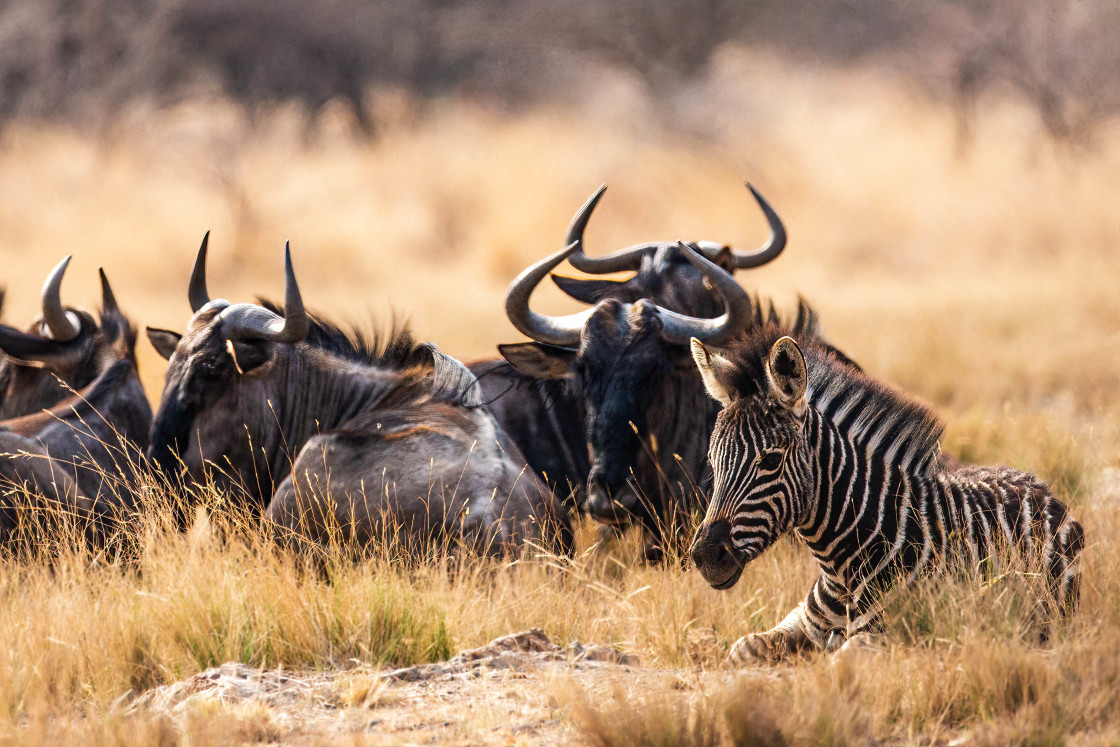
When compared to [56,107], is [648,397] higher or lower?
lower

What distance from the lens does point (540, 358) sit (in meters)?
5.98

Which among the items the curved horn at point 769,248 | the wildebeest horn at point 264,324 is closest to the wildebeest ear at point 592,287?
the curved horn at point 769,248

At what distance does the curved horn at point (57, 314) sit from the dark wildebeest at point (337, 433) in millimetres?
515

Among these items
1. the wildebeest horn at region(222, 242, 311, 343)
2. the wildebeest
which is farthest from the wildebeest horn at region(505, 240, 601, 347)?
the wildebeest horn at region(222, 242, 311, 343)

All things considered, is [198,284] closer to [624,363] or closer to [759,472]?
[624,363]

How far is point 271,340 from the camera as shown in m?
6.04

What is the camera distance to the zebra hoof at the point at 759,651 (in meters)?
3.95

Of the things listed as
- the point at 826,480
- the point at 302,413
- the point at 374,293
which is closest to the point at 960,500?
the point at 826,480

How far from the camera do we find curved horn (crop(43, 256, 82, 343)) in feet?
21.8

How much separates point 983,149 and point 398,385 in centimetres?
1925

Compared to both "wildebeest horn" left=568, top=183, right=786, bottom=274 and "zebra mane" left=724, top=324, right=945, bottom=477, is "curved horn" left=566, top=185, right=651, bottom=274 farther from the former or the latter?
"zebra mane" left=724, top=324, right=945, bottom=477

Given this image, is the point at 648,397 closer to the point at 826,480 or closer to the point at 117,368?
the point at 826,480

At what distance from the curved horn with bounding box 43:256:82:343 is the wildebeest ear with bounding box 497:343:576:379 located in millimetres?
2425

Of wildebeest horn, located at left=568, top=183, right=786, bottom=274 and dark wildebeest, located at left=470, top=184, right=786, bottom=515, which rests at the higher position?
wildebeest horn, located at left=568, top=183, right=786, bottom=274
